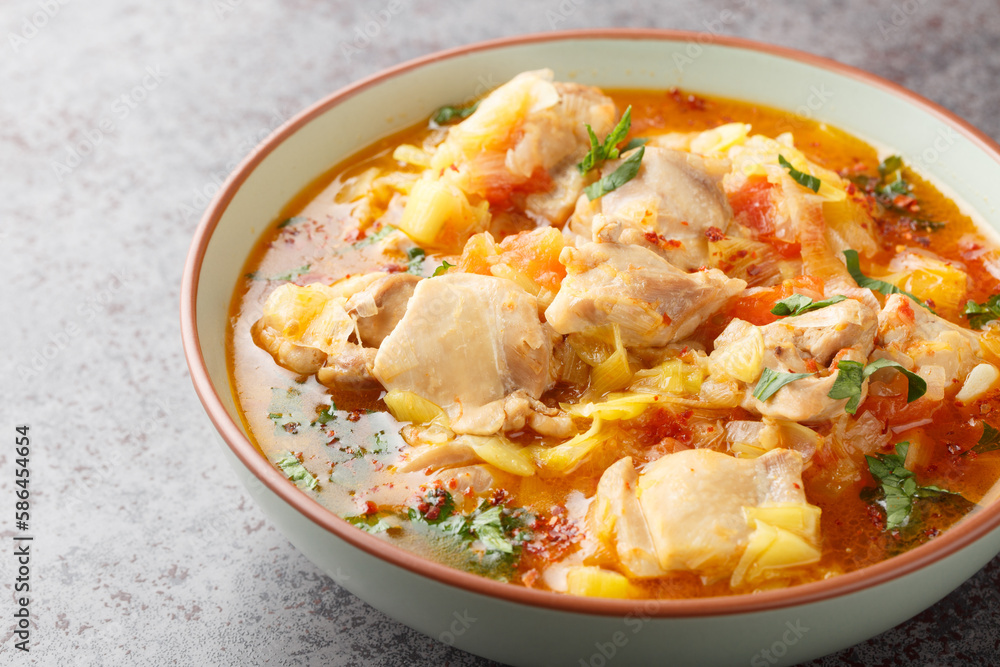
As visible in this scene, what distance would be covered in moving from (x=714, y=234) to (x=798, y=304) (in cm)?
53

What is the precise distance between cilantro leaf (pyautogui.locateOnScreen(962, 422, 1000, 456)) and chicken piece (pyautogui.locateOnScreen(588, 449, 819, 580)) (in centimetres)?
89

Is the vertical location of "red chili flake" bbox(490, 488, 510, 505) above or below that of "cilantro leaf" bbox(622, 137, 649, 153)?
below

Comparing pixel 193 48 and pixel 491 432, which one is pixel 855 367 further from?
pixel 193 48

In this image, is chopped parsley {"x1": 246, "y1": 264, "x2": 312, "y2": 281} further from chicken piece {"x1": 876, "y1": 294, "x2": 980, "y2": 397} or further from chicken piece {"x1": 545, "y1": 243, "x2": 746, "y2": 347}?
chicken piece {"x1": 876, "y1": 294, "x2": 980, "y2": 397}

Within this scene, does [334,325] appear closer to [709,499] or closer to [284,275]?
[284,275]

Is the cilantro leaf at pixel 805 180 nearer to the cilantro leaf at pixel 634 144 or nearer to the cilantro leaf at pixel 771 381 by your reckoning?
the cilantro leaf at pixel 634 144

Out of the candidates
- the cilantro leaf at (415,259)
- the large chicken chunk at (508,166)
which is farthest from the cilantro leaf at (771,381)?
the cilantro leaf at (415,259)

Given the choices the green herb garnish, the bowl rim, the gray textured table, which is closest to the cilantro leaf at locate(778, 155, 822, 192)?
the green herb garnish

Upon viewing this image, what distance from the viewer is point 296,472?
338 cm

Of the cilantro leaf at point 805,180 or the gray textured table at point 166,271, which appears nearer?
the gray textured table at point 166,271

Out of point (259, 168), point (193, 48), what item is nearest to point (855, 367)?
point (259, 168)

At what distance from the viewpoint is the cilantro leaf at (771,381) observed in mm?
3250

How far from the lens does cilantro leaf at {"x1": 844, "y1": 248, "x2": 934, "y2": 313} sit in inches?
156

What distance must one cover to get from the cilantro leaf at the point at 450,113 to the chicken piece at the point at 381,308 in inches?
63.7
